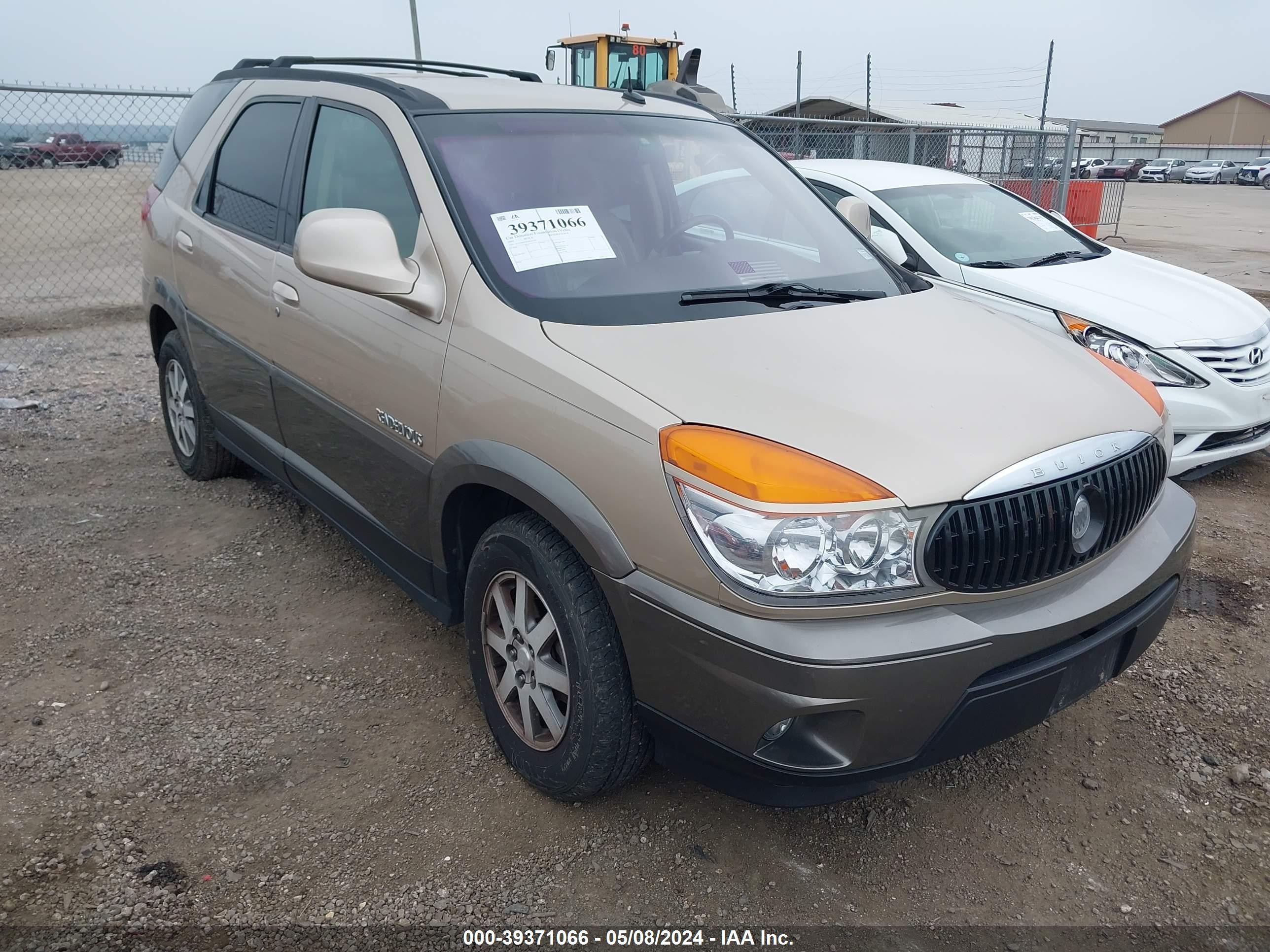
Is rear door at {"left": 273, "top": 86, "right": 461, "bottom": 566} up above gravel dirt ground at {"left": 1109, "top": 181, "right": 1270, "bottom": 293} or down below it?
above

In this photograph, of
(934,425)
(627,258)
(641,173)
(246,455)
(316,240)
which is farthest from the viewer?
(246,455)

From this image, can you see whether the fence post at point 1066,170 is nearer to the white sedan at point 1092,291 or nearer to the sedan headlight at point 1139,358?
the white sedan at point 1092,291

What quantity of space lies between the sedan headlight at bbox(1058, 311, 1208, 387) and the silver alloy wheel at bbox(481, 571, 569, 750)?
3.47m

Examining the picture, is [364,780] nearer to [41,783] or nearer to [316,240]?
[41,783]

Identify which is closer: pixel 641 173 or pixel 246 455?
Answer: pixel 641 173

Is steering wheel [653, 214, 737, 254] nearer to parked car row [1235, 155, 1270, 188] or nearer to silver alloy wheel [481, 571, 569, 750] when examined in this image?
silver alloy wheel [481, 571, 569, 750]

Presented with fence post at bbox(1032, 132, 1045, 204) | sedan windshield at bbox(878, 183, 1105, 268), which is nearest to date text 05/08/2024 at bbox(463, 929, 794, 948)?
sedan windshield at bbox(878, 183, 1105, 268)

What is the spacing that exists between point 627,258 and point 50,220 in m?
17.0

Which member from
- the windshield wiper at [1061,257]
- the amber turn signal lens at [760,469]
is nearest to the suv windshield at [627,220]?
the amber turn signal lens at [760,469]

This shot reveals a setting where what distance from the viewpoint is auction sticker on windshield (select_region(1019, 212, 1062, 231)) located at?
252 inches

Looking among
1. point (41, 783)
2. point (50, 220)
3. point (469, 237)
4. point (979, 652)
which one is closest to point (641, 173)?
point (469, 237)

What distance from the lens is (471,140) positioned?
9.35ft

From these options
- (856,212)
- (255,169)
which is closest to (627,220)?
(856,212)

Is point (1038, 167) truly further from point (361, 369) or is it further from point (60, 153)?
point (361, 369)
